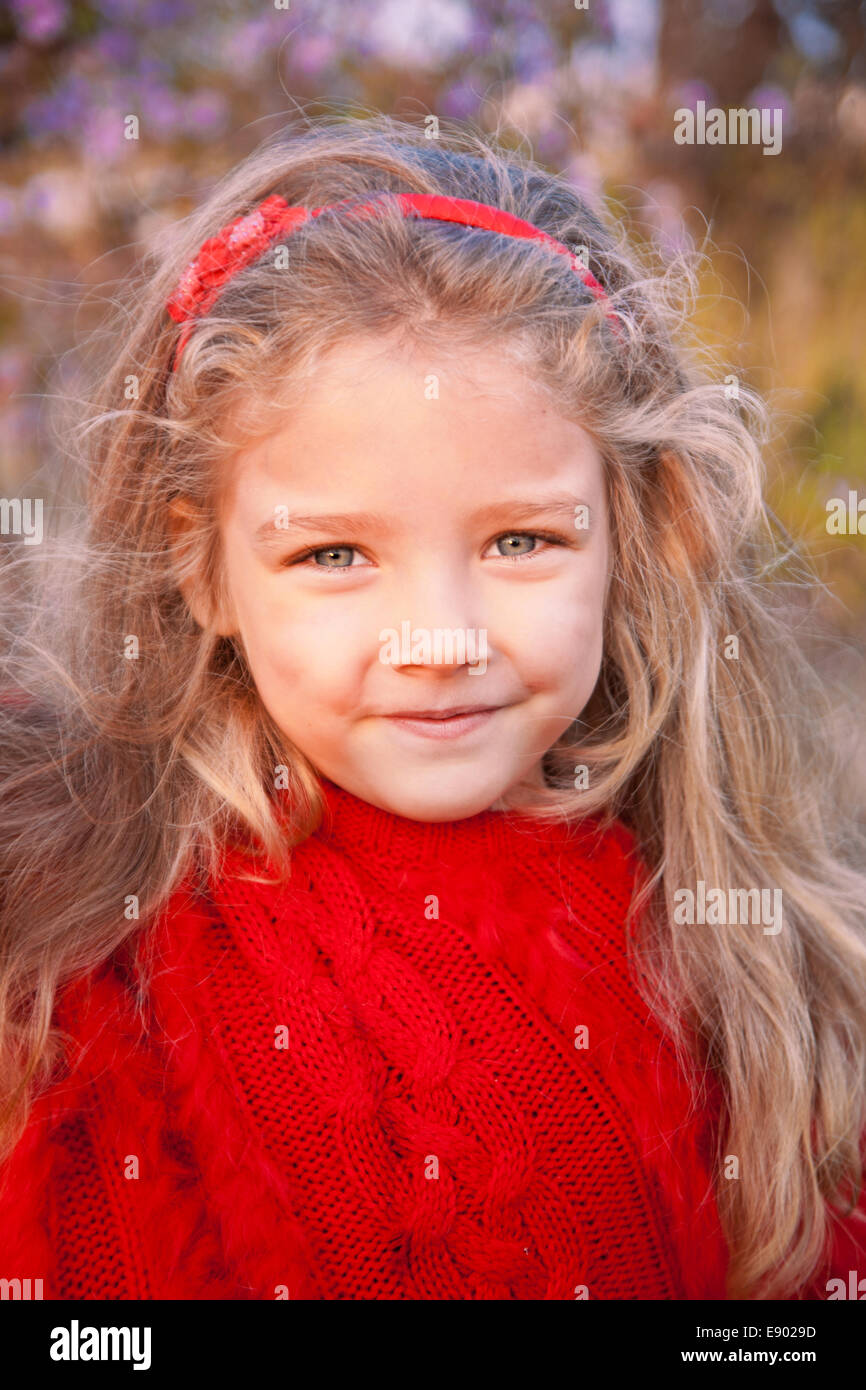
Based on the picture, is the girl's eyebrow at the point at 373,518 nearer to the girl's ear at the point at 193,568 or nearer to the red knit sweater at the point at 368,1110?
the girl's ear at the point at 193,568

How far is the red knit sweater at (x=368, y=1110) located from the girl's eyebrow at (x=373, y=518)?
0.94 feet

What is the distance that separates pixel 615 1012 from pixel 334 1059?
0.31 m

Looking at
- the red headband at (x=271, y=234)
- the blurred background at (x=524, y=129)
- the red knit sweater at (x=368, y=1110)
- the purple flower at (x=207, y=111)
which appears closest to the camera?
the red knit sweater at (x=368, y=1110)

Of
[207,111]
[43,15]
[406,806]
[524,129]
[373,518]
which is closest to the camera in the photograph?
[373,518]

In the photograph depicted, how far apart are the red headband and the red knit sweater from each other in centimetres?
53

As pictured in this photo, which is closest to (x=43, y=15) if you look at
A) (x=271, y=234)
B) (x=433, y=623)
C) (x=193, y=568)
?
(x=271, y=234)

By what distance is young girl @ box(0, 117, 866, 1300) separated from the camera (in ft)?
3.92

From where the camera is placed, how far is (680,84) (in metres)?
2.26

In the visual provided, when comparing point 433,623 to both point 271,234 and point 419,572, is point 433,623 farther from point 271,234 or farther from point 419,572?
point 271,234

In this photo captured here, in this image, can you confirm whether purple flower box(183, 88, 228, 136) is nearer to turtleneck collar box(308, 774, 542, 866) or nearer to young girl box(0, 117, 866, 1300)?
young girl box(0, 117, 866, 1300)

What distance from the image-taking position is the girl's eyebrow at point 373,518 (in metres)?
1.19

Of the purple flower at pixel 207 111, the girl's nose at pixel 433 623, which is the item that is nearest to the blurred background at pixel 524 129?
the purple flower at pixel 207 111

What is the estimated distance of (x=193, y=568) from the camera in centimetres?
137

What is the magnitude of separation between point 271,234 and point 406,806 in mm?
587
